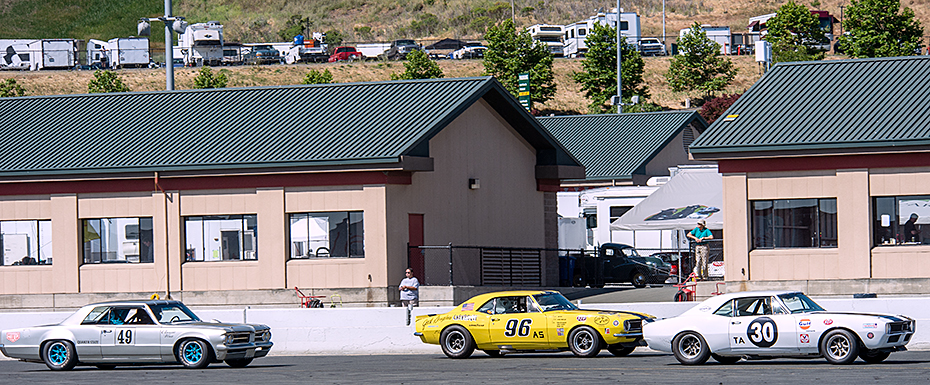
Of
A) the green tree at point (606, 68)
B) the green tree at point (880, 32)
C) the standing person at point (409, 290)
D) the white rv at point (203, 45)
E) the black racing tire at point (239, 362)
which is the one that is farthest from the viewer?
the white rv at point (203, 45)

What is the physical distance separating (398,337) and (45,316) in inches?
305

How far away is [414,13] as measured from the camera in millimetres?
143125

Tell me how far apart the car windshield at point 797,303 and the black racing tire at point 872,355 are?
1.06m

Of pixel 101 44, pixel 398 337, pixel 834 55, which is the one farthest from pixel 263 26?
pixel 398 337

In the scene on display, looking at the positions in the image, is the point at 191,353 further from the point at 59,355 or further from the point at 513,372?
the point at 513,372

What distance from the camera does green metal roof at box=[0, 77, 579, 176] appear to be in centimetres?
3017

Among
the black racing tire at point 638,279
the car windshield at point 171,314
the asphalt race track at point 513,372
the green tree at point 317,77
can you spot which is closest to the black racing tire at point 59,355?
the asphalt race track at point 513,372

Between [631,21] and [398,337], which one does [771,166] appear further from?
[631,21]

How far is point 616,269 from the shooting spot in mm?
37531

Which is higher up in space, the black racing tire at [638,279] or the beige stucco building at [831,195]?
the beige stucco building at [831,195]

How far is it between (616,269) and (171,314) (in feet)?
63.0

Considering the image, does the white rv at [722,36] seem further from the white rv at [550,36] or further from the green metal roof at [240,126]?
the green metal roof at [240,126]

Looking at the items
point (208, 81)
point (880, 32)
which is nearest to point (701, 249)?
point (880, 32)

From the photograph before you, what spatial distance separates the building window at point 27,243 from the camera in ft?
104
